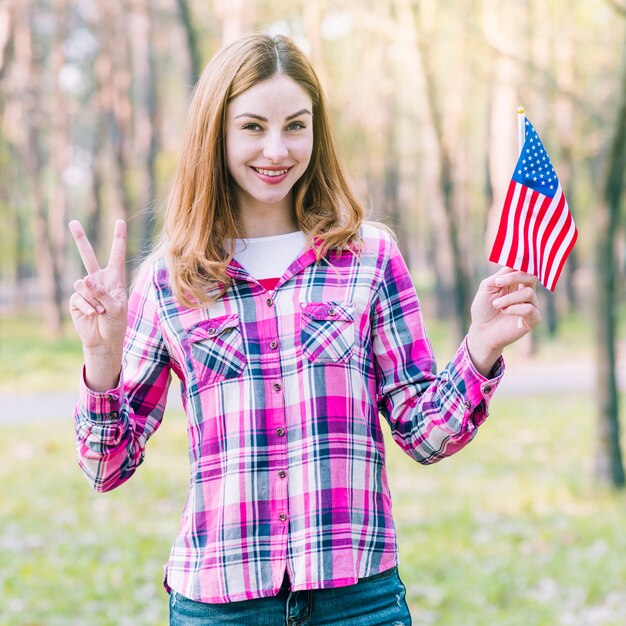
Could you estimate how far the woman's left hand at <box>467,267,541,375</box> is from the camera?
2.07 metres

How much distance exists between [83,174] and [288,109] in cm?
4301

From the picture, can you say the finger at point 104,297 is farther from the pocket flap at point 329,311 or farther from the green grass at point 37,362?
the green grass at point 37,362

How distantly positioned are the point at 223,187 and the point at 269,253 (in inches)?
7.8

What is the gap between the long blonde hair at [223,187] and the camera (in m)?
2.21

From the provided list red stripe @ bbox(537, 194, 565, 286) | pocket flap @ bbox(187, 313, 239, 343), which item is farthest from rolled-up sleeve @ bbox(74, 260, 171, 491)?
red stripe @ bbox(537, 194, 565, 286)

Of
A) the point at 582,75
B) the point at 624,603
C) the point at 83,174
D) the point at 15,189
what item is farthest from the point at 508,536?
the point at 83,174

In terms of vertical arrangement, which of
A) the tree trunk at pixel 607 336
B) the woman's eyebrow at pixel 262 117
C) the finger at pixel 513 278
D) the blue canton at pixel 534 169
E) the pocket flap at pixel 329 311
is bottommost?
the tree trunk at pixel 607 336

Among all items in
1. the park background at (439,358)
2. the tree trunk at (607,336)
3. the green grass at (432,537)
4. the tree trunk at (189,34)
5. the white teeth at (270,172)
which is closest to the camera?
the white teeth at (270,172)

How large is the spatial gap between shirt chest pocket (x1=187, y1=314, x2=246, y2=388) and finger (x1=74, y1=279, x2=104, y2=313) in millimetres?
221

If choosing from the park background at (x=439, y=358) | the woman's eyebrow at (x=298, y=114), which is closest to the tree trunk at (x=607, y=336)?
the park background at (x=439, y=358)

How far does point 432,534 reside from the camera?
641 cm

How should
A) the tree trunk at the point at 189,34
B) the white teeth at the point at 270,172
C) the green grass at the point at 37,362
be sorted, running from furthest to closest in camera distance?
the green grass at the point at 37,362 < the tree trunk at the point at 189,34 < the white teeth at the point at 270,172

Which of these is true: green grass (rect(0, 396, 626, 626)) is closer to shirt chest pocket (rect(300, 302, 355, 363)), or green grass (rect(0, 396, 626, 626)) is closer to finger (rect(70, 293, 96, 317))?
shirt chest pocket (rect(300, 302, 355, 363))

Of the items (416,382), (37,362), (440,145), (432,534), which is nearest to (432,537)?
(432,534)
